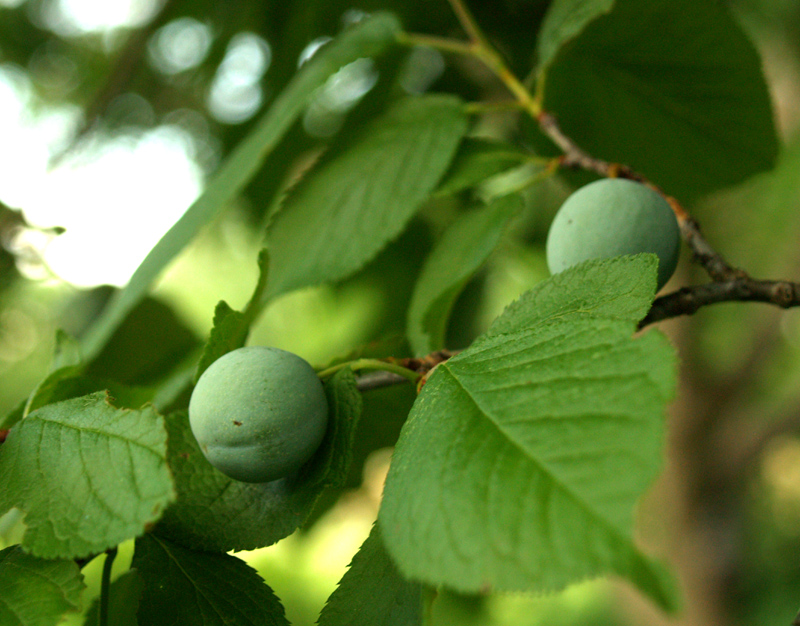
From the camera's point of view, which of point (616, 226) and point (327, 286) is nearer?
point (616, 226)

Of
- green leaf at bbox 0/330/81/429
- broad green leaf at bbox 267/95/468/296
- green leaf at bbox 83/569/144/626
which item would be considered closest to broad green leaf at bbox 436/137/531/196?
broad green leaf at bbox 267/95/468/296

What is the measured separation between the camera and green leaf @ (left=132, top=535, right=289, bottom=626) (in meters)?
0.57

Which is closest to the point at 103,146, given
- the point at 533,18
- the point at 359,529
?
the point at 533,18

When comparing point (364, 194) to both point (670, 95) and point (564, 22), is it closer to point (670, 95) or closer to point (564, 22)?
point (564, 22)

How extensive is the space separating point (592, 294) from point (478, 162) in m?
0.42

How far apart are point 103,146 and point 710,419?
7.84 ft

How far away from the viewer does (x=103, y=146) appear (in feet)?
7.70

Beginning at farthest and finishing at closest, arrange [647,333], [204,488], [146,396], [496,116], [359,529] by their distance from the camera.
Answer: [359,529], [496,116], [146,396], [204,488], [647,333]

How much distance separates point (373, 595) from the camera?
0.56 metres

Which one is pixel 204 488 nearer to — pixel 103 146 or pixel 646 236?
pixel 646 236

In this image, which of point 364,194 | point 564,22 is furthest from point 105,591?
point 564,22

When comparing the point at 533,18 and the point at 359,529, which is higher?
the point at 533,18

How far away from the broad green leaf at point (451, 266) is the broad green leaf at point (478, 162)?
0.15 feet

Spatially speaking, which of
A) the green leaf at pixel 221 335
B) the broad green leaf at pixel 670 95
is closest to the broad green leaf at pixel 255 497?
the green leaf at pixel 221 335
